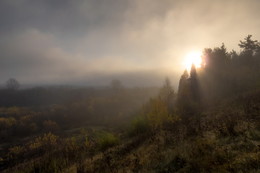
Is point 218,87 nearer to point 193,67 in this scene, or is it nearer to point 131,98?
point 193,67

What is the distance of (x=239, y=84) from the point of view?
42938mm

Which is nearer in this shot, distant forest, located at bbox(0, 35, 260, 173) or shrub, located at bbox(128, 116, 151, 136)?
distant forest, located at bbox(0, 35, 260, 173)

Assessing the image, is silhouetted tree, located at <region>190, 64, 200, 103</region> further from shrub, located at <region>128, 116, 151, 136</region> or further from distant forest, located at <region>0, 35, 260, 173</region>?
shrub, located at <region>128, 116, 151, 136</region>

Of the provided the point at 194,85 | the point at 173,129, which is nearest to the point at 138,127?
the point at 173,129

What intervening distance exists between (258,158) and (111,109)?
439 feet

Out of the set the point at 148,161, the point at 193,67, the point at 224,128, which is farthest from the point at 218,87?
the point at 148,161

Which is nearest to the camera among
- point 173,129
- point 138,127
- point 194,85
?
point 173,129

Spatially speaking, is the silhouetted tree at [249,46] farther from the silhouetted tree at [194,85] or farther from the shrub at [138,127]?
the shrub at [138,127]

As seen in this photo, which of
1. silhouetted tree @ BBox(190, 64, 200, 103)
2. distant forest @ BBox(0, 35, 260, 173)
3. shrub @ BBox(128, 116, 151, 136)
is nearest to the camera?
distant forest @ BBox(0, 35, 260, 173)

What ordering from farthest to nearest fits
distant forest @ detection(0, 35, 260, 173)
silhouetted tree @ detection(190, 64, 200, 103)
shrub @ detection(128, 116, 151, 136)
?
silhouetted tree @ detection(190, 64, 200, 103)
shrub @ detection(128, 116, 151, 136)
distant forest @ detection(0, 35, 260, 173)

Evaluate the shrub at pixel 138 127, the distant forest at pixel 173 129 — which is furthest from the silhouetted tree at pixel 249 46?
the shrub at pixel 138 127

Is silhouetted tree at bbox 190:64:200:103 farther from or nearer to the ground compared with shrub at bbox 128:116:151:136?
farther from the ground

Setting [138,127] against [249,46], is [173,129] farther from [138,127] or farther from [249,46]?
[249,46]

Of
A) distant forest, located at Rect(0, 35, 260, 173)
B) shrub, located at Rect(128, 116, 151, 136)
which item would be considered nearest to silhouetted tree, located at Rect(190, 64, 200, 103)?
distant forest, located at Rect(0, 35, 260, 173)
